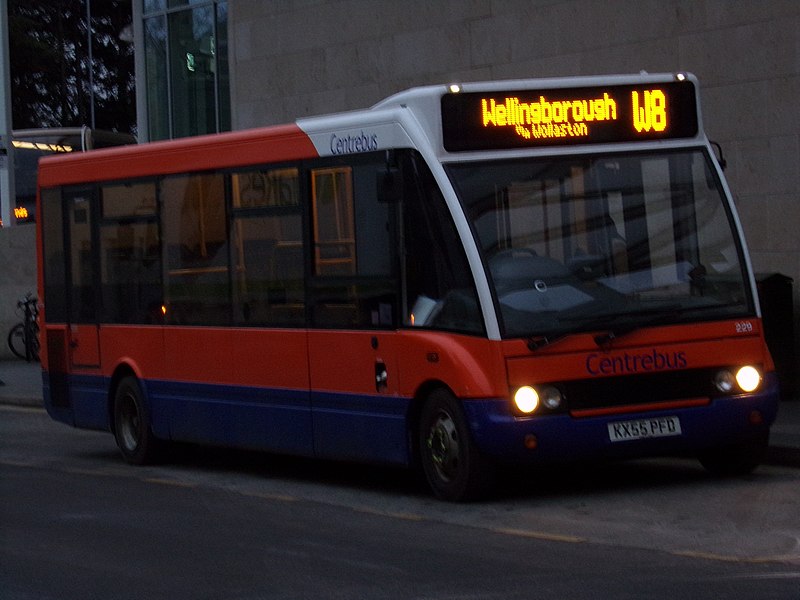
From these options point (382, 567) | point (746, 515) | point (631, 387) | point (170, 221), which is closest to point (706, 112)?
point (170, 221)

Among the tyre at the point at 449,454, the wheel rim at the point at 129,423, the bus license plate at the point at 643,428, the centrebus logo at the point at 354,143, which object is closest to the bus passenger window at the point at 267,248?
the centrebus logo at the point at 354,143

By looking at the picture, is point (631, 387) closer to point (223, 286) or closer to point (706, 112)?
point (223, 286)

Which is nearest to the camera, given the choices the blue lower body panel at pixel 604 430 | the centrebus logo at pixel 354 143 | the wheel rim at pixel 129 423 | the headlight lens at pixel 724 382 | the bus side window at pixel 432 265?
the blue lower body panel at pixel 604 430

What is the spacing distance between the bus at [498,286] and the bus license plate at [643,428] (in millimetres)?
12

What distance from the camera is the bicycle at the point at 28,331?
28.6 m

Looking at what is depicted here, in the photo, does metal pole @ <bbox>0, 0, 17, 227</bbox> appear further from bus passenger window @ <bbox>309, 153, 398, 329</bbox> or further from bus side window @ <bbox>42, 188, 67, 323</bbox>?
bus passenger window @ <bbox>309, 153, 398, 329</bbox>

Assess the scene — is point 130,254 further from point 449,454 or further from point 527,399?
point 527,399

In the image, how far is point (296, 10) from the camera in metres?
22.9

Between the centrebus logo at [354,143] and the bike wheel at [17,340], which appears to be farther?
the bike wheel at [17,340]

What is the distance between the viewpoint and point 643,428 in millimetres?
10164

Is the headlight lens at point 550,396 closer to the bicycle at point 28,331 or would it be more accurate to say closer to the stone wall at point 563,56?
the stone wall at point 563,56

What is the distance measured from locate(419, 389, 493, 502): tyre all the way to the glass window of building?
1566 cm

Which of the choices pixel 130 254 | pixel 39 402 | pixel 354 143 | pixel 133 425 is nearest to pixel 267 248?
pixel 354 143

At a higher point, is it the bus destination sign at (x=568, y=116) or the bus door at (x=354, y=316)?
the bus destination sign at (x=568, y=116)
